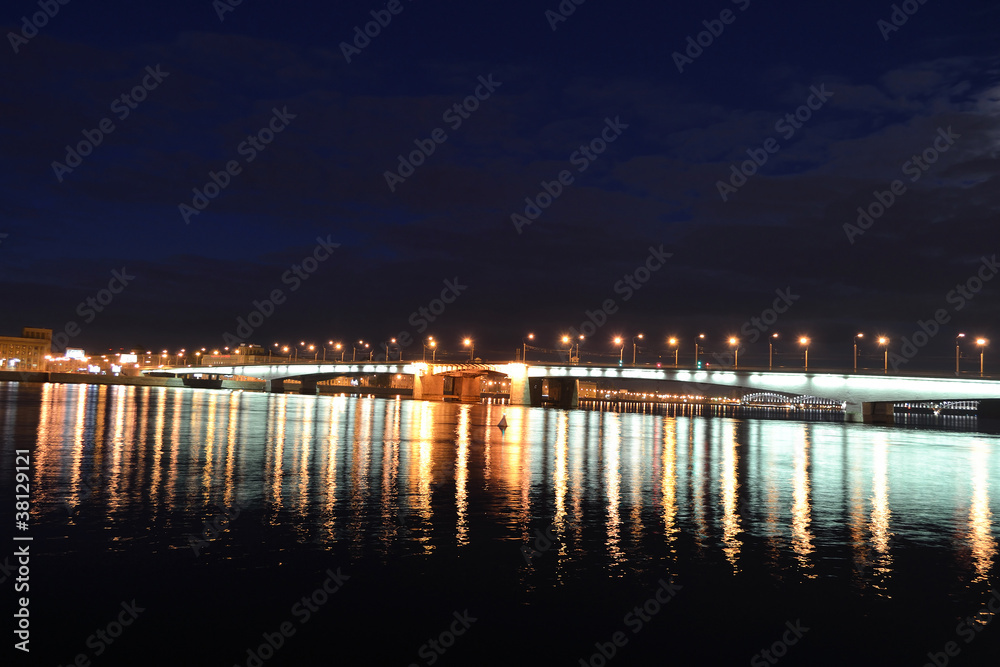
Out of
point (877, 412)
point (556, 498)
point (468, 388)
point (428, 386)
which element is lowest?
point (877, 412)

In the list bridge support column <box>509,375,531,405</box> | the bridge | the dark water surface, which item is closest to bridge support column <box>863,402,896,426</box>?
the bridge

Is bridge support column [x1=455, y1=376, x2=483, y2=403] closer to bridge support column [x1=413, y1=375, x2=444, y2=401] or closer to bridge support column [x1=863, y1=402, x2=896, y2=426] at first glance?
bridge support column [x1=413, y1=375, x2=444, y2=401]

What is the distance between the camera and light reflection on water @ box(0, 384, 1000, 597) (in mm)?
14625

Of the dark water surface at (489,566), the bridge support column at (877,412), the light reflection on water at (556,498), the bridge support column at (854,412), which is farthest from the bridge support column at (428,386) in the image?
the dark water surface at (489,566)

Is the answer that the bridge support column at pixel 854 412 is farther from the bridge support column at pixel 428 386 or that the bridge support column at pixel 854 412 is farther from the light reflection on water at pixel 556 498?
the bridge support column at pixel 428 386

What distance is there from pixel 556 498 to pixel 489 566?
8.14 m

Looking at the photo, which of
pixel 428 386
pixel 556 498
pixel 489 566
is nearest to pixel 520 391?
pixel 428 386

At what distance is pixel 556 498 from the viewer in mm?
20922

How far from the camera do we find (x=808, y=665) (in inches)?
362

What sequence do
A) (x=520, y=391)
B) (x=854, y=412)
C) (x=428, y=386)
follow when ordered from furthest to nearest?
(x=428, y=386) < (x=520, y=391) < (x=854, y=412)

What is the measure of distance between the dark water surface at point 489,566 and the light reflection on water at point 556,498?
0.38ft

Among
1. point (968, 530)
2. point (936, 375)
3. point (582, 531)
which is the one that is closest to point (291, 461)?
point (582, 531)

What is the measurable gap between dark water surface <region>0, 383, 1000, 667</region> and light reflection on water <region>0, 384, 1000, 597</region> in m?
0.12

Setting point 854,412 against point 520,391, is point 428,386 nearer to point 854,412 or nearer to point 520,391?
point 520,391
